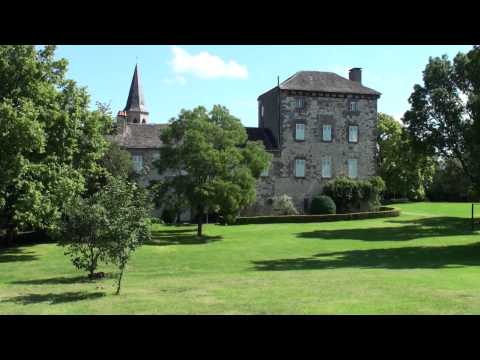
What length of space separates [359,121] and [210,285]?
39541 millimetres

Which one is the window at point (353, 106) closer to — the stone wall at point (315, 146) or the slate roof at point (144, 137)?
the stone wall at point (315, 146)

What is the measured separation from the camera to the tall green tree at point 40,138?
957 inches

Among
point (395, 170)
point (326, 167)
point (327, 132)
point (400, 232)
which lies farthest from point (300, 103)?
point (395, 170)

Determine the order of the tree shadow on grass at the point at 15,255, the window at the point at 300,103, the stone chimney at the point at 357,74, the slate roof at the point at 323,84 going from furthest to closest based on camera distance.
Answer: the stone chimney at the point at 357,74 → the slate roof at the point at 323,84 → the window at the point at 300,103 → the tree shadow on grass at the point at 15,255

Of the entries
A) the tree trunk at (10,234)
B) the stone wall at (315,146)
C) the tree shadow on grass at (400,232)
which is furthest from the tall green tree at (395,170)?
the tree trunk at (10,234)

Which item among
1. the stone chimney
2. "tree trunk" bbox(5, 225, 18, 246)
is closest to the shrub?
the stone chimney

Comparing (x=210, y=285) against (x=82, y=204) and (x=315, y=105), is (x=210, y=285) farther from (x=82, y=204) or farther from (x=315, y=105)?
(x=315, y=105)

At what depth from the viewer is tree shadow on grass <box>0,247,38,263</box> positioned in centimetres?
2598

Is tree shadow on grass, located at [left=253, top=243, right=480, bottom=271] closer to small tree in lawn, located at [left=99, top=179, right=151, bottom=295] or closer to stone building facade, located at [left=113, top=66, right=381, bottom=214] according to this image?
small tree in lawn, located at [left=99, top=179, right=151, bottom=295]

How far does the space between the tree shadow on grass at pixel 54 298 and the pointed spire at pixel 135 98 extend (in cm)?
6868

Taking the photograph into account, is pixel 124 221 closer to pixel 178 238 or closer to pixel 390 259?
pixel 390 259
